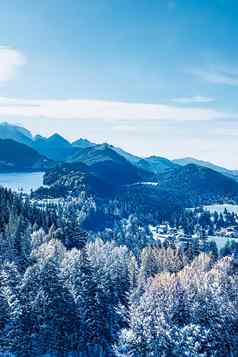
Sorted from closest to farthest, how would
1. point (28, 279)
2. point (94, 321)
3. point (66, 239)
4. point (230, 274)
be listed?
point (28, 279), point (94, 321), point (230, 274), point (66, 239)

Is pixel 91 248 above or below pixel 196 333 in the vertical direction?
above

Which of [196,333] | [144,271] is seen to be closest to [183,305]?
[196,333]

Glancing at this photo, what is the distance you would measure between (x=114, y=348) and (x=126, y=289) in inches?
759

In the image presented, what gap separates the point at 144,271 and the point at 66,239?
47805mm

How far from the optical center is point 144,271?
426ft

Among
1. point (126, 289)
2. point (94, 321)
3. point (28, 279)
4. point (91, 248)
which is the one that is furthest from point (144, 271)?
point (28, 279)

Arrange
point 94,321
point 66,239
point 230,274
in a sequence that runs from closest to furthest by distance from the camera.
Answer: point 94,321, point 230,274, point 66,239

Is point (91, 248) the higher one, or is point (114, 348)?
point (91, 248)

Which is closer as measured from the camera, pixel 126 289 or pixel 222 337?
pixel 222 337

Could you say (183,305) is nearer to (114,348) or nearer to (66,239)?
(114,348)

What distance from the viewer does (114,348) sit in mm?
106938

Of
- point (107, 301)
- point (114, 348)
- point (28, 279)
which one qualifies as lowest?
point (114, 348)

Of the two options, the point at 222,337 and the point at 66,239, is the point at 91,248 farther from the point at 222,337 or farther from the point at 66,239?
the point at 222,337

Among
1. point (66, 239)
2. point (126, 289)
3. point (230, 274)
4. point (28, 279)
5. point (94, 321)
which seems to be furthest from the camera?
point (66, 239)
